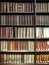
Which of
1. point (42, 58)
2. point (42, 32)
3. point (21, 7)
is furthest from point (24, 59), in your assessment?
point (21, 7)

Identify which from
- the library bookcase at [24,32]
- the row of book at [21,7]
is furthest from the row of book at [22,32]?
the row of book at [21,7]

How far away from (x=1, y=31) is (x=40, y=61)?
3.34ft

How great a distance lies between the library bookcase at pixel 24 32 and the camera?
3.50m

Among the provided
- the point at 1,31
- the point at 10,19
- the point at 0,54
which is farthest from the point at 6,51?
the point at 10,19

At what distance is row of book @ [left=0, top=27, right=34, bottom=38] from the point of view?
3508 mm

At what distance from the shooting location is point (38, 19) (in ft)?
11.5

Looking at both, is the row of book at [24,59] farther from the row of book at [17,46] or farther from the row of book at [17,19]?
the row of book at [17,19]

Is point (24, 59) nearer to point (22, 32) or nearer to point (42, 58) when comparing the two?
point (42, 58)

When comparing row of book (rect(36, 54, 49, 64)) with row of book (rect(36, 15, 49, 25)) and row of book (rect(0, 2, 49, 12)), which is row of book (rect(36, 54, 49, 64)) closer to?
row of book (rect(36, 15, 49, 25))

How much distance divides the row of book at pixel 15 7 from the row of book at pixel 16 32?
1.22ft

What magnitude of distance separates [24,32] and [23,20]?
25 centimetres

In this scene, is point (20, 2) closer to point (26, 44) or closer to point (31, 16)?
point (31, 16)

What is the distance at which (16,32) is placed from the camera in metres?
3.51

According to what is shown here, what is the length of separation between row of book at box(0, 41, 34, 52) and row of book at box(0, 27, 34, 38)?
134 millimetres
